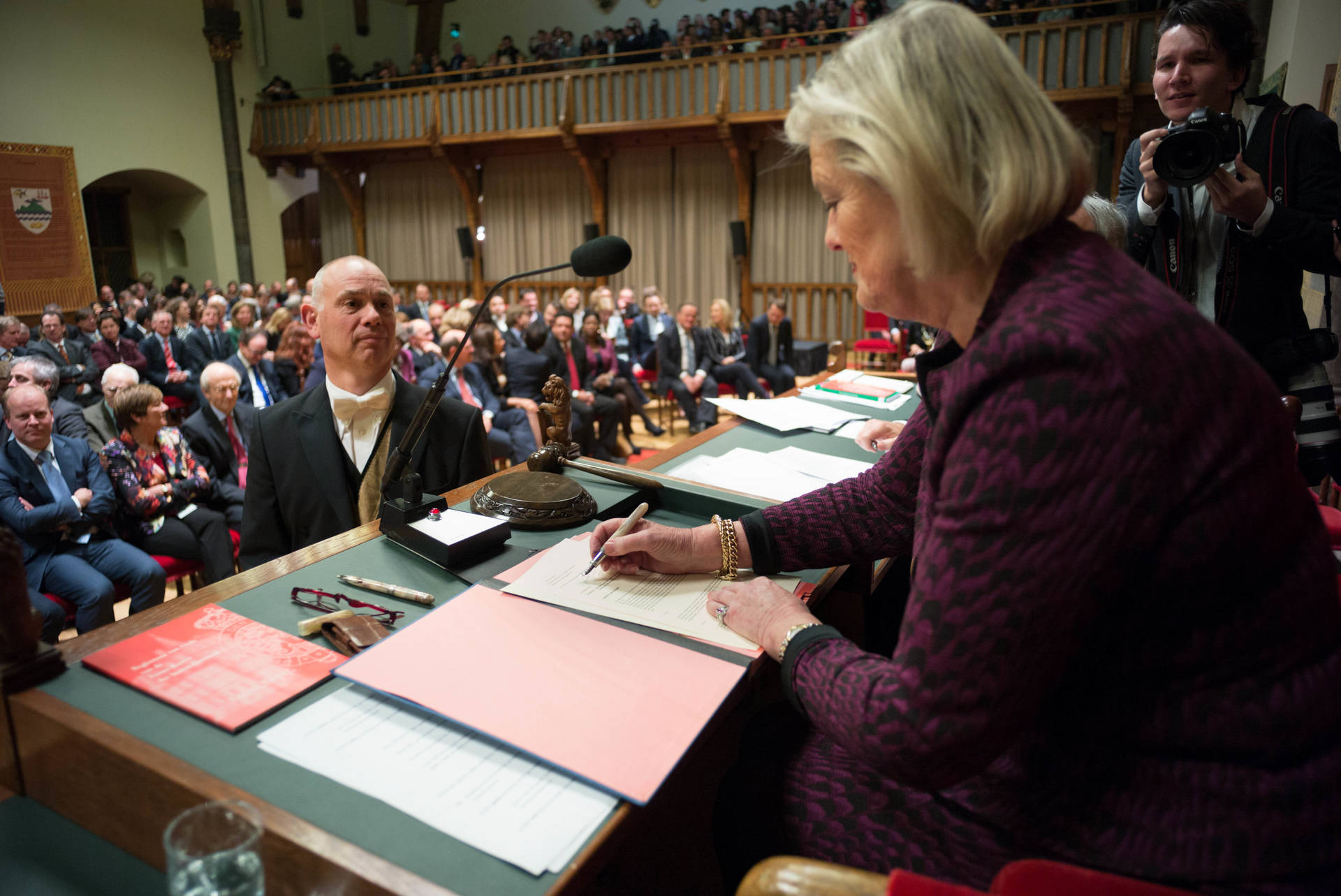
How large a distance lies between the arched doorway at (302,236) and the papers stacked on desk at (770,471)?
14799 mm

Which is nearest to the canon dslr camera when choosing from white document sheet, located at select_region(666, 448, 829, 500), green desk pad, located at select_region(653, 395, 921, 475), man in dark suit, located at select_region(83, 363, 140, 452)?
green desk pad, located at select_region(653, 395, 921, 475)

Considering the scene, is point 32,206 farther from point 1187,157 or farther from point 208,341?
point 1187,157

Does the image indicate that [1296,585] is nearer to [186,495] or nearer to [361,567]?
[361,567]

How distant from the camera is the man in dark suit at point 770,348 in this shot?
8.00 metres

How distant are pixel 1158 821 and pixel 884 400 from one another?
2573mm

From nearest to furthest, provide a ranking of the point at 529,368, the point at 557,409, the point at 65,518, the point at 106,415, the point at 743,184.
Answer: the point at 557,409, the point at 65,518, the point at 106,415, the point at 529,368, the point at 743,184

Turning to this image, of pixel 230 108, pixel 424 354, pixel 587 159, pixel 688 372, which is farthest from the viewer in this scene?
pixel 230 108

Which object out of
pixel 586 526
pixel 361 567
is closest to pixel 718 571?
pixel 586 526

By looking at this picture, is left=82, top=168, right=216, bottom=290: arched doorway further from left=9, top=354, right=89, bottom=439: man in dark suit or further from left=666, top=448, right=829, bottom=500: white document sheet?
left=666, top=448, right=829, bottom=500: white document sheet

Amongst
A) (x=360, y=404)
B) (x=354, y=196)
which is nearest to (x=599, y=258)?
(x=360, y=404)

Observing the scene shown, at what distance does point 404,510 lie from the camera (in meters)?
1.46

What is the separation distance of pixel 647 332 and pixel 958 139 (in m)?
8.49

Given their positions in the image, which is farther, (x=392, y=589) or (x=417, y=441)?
(x=417, y=441)

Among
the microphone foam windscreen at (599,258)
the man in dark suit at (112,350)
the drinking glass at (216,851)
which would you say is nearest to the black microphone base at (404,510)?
the microphone foam windscreen at (599,258)
